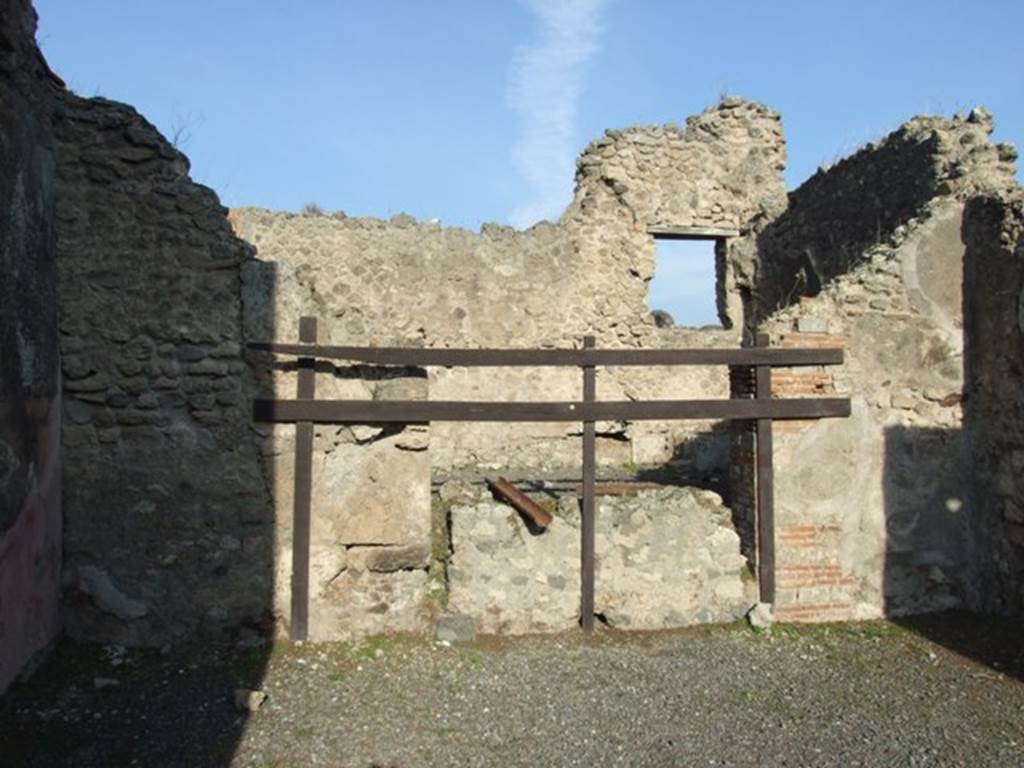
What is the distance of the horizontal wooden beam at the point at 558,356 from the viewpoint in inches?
216

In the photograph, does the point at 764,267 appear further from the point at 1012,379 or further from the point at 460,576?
the point at 460,576

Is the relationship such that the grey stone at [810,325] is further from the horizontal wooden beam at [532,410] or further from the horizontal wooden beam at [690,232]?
the horizontal wooden beam at [690,232]

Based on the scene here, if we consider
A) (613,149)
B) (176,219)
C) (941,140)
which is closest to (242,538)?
(176,219)

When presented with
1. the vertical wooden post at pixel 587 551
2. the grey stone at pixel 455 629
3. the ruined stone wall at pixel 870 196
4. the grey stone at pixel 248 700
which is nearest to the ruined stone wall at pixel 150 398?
the grey stone at pixel 248 700

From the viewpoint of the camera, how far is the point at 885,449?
613 centimetres

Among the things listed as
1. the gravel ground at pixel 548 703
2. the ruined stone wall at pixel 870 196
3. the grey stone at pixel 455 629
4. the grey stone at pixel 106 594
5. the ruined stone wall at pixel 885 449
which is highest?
the ruined stone wall at pixel 870 196

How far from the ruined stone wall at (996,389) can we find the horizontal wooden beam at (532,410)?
3.65ft

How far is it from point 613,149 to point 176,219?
7472mm

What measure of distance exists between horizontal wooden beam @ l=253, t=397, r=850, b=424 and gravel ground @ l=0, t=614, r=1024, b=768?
1.52 metres

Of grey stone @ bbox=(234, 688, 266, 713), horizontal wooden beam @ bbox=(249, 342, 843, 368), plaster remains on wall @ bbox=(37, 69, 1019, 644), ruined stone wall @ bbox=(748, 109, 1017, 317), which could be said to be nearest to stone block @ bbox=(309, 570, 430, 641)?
plaster remains on wall @ bbox=(37, 69, 1019, 644)

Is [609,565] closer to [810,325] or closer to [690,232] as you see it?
[810,325]

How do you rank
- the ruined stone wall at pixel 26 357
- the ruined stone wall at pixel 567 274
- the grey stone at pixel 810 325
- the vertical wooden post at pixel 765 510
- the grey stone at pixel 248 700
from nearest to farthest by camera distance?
the ruined stone wall at pixel 26 357
the grey stone at pixel 248 700
the vertical wooden post at pixel 765 510
the grey stone at pixel 810 325
the ruined stone wall at pixel 567 274

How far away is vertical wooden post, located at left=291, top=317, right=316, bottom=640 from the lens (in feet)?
17.5

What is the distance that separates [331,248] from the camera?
10.4 meters
